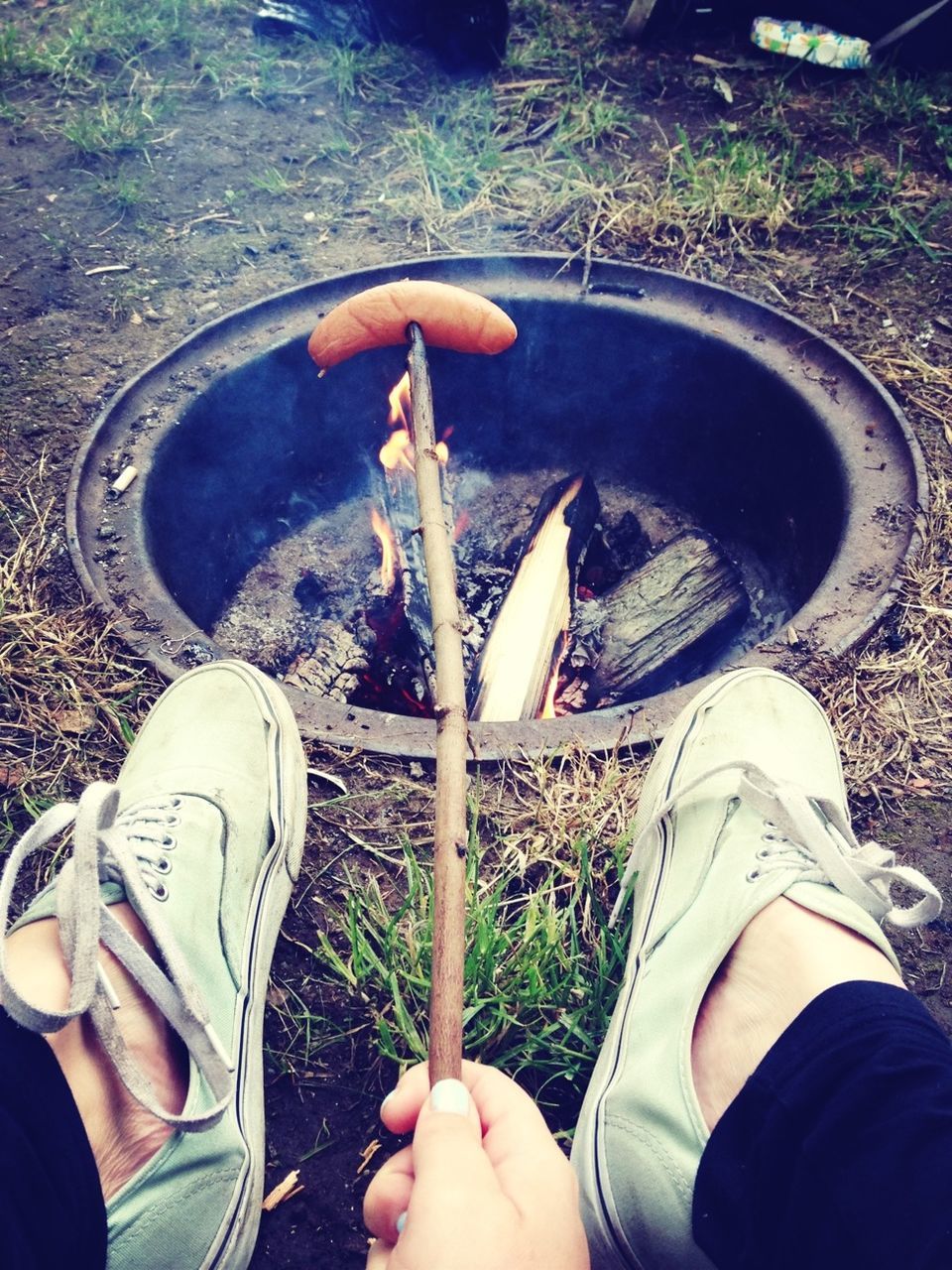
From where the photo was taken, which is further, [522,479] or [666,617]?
[522,479]

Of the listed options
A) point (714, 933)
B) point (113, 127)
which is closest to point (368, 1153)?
point (714, 933)

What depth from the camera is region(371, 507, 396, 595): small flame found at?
9.30ft

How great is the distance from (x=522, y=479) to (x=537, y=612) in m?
0.88

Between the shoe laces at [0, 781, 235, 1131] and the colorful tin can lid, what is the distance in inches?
154

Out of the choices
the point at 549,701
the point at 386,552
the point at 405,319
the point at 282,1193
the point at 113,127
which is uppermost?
the point at 113,127

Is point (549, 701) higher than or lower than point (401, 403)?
lower

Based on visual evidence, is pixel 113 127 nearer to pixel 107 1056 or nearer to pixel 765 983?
pixel 107 1056

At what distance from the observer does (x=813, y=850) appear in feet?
4.91

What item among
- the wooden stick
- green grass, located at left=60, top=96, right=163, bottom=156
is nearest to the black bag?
green grass, located at left=60, top=96, right=163, bottom=156

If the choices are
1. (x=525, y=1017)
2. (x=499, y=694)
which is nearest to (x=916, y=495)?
(x=499, y=694)

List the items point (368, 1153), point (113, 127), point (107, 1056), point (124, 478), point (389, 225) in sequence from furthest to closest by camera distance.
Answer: point (113, 127)
point (389, 225)
point (124, 478)
point (368, 1153)
point (107, 1056)

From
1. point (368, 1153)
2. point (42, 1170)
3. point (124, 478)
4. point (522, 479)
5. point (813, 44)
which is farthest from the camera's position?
point (813, 44)

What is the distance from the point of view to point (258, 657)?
258cm

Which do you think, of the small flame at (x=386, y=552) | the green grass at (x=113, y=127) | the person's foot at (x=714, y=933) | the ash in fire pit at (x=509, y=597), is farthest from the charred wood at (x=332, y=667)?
the green grass at (x=113, y=127)
